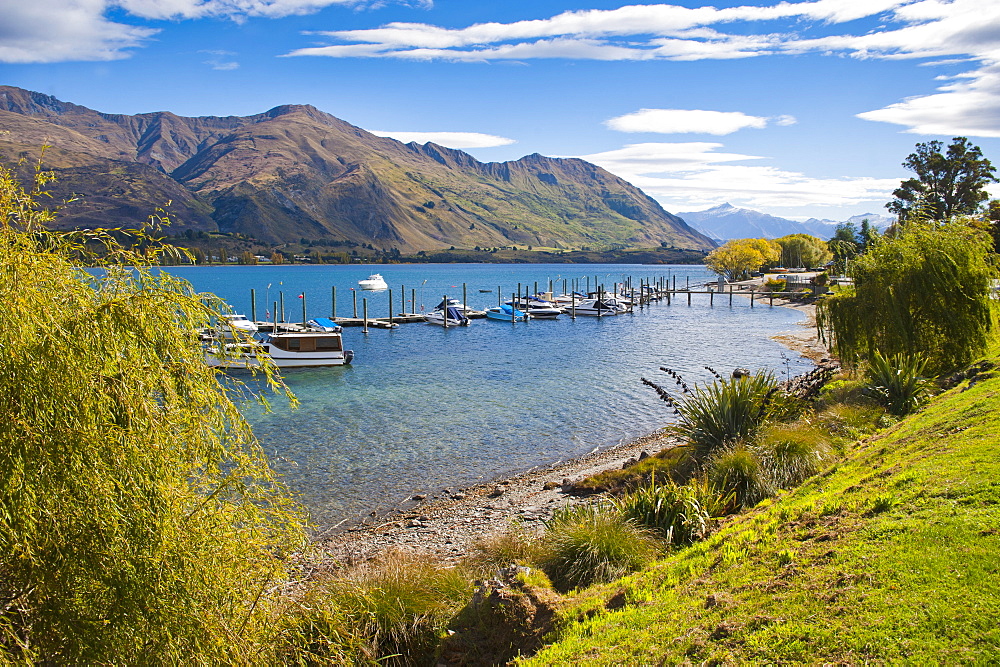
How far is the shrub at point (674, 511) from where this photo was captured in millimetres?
10188

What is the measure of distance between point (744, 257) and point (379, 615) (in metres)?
145

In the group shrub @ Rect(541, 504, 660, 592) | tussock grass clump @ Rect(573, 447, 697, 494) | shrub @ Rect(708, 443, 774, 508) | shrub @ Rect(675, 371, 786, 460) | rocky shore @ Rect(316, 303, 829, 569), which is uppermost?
shrub @ Rect(675, 371, 786, 460)

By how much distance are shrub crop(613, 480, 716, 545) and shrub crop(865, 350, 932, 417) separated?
708cm

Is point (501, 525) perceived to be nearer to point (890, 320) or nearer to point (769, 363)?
point (890, 320)

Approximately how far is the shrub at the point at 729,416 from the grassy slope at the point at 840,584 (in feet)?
14.7

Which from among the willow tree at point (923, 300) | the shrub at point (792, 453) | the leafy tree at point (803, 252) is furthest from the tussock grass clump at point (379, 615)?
the leafy tree at point (803, 252)

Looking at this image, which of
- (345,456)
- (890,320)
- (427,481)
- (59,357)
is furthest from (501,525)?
(890,320)

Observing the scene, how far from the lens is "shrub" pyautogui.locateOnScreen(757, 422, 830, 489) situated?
12.1 meters

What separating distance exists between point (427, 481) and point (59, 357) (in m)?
16.5

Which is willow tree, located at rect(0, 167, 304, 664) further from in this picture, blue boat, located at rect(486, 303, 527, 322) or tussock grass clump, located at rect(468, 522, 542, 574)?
blue boat, located at rect(486, 303, 527, 322)

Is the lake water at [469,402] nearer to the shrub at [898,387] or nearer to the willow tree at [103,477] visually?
the shrub at [898,387]

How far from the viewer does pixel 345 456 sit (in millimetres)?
23359

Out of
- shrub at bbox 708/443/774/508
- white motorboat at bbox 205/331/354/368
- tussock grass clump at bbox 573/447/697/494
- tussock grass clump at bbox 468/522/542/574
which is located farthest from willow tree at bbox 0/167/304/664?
white motorboat at bbox 205/331/354/368

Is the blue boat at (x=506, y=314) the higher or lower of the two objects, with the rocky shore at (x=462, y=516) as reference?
higher
